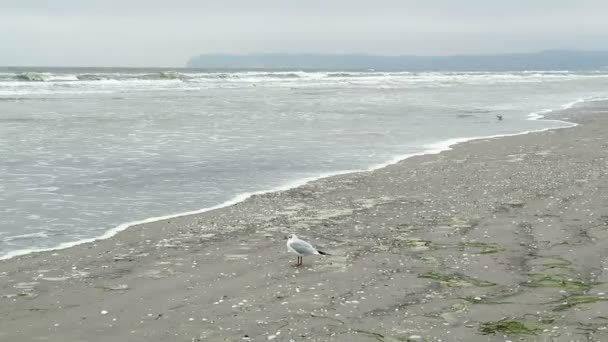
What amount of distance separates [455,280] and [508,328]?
1434 mm

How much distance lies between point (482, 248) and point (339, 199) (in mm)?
3744

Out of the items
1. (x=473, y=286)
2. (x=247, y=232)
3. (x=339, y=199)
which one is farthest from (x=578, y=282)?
(x=339, y=199)

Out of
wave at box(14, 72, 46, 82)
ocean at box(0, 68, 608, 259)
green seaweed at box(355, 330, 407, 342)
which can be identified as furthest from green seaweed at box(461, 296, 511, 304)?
wave at box(14, 72, 46, 82)

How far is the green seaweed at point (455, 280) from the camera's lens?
696 centimetres

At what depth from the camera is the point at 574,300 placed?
248 inches

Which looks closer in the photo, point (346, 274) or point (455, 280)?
point (455, 280)

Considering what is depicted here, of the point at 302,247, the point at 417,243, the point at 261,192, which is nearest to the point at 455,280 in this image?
the point at 417,243

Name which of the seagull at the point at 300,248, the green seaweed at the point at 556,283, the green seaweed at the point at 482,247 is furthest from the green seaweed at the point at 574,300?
the seagull at the point at 300,248

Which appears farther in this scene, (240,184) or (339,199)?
(240,184)

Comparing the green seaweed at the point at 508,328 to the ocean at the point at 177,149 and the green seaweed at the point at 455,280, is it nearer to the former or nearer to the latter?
the green seaweed at the point at 455,280

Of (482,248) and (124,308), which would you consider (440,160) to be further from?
(124,308)

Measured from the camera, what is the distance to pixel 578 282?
6836 millimetres

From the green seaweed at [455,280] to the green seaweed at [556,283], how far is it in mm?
426

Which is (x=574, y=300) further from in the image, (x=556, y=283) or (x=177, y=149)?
(x=177, y=149)
